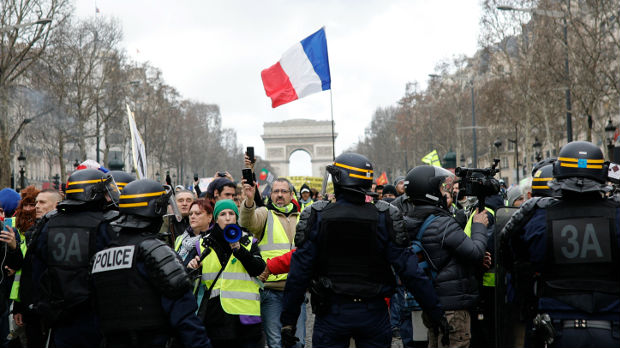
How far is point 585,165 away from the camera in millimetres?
4465

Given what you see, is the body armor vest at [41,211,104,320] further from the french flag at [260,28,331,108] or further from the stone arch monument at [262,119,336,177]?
the stone arch monument at [262,119,336,177]

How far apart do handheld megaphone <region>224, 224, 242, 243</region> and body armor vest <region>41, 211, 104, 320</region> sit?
78cm

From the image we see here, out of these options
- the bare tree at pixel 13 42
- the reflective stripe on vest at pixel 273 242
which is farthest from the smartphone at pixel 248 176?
the bare tree at pixel 13 42

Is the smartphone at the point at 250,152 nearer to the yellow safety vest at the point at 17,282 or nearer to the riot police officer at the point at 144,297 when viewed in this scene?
the yellow safety vest at the point at 17,282

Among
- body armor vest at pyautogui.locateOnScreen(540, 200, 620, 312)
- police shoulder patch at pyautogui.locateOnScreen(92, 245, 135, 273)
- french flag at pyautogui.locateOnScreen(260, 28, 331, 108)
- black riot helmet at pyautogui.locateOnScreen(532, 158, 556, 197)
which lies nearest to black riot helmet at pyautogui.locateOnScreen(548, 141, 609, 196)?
body armor vest at pyautogui.locateOnScreen(540, 200, 620, 312)

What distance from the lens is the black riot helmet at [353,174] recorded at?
16.0ft

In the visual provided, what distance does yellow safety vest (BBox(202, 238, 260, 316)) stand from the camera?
5336 millimetres

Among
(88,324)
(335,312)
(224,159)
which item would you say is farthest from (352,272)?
(224,159)

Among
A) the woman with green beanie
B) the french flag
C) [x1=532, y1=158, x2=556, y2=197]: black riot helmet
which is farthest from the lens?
the french flag

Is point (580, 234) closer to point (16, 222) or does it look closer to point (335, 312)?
point (335, 312)

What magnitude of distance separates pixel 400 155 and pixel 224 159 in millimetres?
20039

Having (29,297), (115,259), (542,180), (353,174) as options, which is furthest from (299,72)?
(115,259)

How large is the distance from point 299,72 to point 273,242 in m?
4.34

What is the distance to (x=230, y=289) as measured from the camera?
17.6ft
